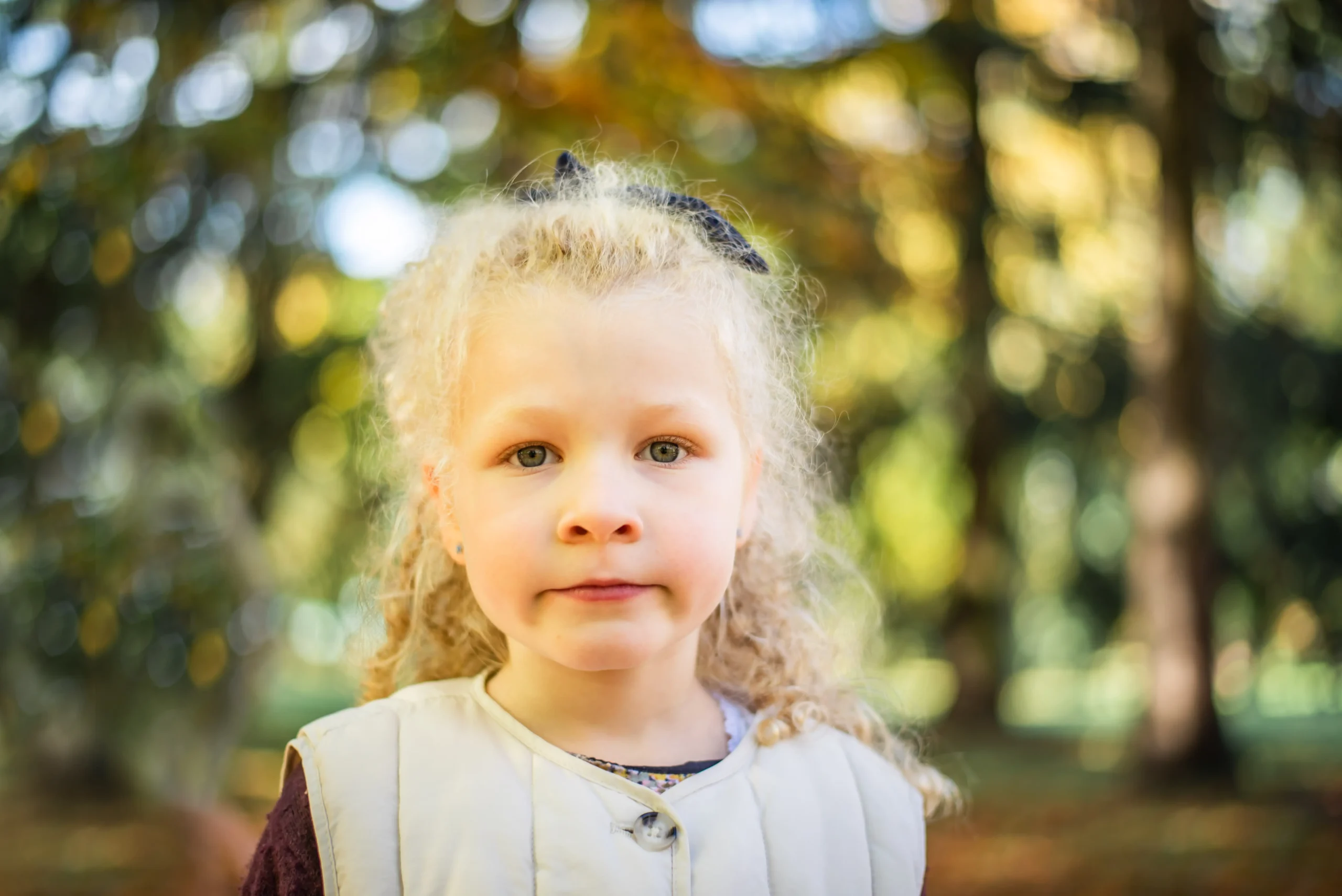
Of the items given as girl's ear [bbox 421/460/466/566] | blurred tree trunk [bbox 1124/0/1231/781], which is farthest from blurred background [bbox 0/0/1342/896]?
girl's ear [bbox 421/460/466/566]

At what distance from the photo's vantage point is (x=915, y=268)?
10031 mm

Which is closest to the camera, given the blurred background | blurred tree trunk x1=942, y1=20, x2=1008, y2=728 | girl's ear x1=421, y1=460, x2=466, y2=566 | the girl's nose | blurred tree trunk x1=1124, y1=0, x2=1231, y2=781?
the girl's nose

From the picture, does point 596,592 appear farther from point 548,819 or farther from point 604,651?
point 548,819

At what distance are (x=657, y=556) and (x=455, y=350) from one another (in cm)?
40

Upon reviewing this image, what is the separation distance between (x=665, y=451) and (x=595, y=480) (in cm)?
12

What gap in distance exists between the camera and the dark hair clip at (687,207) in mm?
1660

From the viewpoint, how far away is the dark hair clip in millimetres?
1660

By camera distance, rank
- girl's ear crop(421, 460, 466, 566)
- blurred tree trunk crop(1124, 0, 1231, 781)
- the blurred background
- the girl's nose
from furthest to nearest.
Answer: blurred tree trunk crop(1124, 0, 1231, 781), the blurred background, girl's ear crop(421, 460, 466, 566), the girl's nose

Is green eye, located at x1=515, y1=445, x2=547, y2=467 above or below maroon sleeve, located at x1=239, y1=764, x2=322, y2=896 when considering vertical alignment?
above

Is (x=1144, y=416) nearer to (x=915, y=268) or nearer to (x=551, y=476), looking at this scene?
(x=915, y=268)

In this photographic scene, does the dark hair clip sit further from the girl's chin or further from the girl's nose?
the girl's chin

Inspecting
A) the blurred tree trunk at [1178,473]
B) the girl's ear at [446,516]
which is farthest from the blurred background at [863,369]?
the girl's ear at [446,516]

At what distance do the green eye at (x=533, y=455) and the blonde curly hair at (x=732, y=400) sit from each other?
0.55ft

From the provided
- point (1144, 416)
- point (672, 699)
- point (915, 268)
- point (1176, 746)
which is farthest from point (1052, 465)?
point (672, 699)
